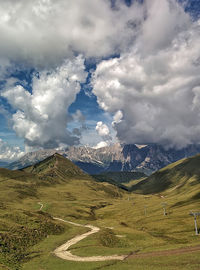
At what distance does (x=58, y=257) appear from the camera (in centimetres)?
5897

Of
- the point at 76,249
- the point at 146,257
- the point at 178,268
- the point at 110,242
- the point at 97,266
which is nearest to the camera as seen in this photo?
the point at 178,268

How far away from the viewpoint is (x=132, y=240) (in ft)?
281

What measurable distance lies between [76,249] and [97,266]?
20193mm

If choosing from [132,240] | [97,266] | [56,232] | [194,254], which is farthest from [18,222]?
[194,254]

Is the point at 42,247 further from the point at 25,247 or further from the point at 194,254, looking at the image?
the point at 194,254

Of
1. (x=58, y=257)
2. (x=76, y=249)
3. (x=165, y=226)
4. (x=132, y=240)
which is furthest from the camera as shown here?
(x=165, y=226)

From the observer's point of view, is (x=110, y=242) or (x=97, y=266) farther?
(x=110, y=242)

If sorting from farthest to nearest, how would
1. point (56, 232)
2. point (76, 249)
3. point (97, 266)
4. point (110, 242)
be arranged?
point (56, 232)
point (110, 242)
point (76, 249)
point (97, 266)

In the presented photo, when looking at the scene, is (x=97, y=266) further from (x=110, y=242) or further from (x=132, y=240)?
(x=132, y=240)

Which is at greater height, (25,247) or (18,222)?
(18,222)

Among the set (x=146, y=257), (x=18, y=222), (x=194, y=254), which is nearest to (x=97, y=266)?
(x=146, y=257)

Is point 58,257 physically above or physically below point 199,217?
below

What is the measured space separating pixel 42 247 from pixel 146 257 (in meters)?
35.9

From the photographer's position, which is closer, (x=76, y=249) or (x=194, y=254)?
(x=194, y=254)
